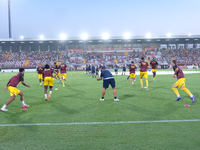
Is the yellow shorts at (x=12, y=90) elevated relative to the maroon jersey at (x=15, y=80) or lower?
lower

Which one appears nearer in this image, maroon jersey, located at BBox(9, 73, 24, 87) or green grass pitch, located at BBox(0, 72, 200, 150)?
green grass pitch, located at BBox(0, 72, 200, 150)

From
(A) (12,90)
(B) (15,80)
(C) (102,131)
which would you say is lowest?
(C) (102,131)

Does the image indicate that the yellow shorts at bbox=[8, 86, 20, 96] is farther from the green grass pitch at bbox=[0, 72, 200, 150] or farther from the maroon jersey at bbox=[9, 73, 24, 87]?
the green grass pitch at bbox=[0, 72, 200, 150]

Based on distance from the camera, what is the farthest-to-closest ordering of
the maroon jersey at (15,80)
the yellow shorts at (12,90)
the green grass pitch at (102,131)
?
the maroon jersey at (15,80) → the yellow shorts at (12,90) → the green grass pitch at (102,131)

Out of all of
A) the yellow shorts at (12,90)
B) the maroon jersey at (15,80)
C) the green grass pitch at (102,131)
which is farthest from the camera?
the maroon jersey at (15,80)

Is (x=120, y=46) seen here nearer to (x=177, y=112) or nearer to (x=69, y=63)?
(x=69, y=63)

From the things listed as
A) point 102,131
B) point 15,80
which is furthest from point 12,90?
point 102,131

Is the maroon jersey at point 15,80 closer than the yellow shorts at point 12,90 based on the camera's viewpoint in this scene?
No

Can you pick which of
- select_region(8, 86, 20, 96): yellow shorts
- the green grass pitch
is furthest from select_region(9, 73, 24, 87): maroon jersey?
the green grass pitch

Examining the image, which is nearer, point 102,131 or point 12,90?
point 102,131

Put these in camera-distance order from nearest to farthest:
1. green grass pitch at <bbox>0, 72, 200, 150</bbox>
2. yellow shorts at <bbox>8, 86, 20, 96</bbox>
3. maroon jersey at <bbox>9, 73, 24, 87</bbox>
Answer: green grass pitch at <bbox>0, 72, 200, 150</bbox> → yellow shorts at <bbox>8, 86, 20, 96</bbox> → maroon jersey at <bbox>9, 73, 24, 87</bbox>

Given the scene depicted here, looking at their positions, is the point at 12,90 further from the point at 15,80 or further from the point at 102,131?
the point at 102,131

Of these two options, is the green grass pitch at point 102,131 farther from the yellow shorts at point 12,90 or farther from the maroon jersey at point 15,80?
the maroon jersey at point 15,80

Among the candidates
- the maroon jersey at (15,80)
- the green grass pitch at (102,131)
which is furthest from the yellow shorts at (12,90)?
the green grass pitch at (102,131)
